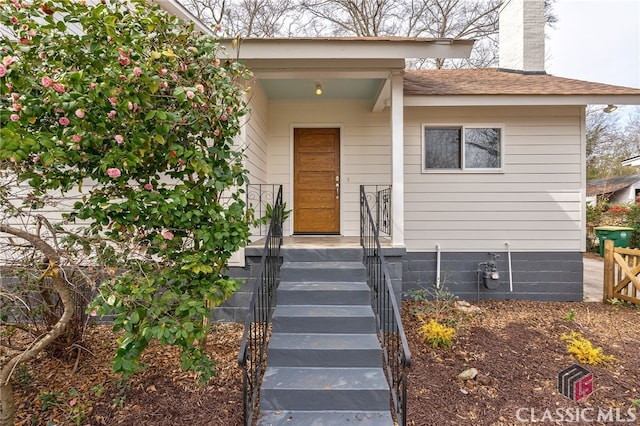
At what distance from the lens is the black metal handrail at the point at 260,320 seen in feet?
7.70

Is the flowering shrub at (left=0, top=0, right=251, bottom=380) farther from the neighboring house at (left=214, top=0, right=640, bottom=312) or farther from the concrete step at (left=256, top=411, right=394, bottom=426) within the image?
the neighboring house at (left=214, top=0, right=640, bottom=312)

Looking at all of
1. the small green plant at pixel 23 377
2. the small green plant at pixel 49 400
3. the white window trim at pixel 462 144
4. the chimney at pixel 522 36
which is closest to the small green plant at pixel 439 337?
the white window trim at pixel 462 144

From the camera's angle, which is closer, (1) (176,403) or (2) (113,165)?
(2) (113,165)

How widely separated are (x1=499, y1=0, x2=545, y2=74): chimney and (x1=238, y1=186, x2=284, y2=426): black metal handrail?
5.93m

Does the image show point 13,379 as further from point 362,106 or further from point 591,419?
point 362,106

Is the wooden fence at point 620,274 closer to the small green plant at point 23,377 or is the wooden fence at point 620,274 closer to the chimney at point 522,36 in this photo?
the chimney at point 522,36

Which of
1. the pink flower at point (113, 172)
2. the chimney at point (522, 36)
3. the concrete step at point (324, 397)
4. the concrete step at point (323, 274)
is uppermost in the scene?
the chimney at point (522, 36)

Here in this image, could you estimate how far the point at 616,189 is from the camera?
51.5 ft

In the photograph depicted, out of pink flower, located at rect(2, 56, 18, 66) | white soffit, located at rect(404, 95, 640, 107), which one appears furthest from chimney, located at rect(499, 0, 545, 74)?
pink flower, located at rect(2, 56, 18, 66)

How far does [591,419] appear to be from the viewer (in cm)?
257

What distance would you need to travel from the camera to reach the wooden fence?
5.09 m

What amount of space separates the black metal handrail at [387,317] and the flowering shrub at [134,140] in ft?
4.59

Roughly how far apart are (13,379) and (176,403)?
1532mm

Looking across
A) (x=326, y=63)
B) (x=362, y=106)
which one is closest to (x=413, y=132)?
(x=362, y=106)
